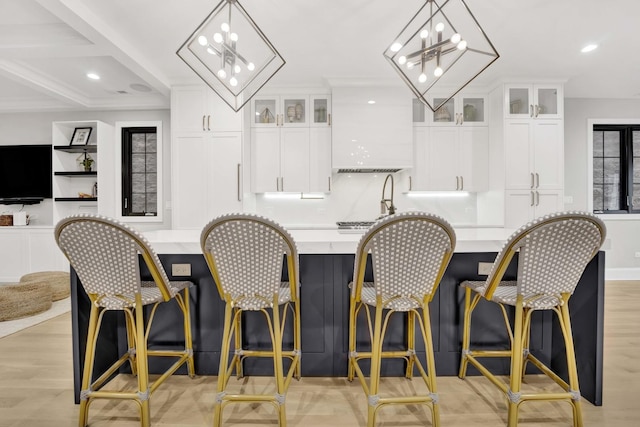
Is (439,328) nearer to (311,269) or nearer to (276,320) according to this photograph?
(311,269)

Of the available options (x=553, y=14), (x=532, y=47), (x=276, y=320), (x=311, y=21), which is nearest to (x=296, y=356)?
(x=276, y=320)

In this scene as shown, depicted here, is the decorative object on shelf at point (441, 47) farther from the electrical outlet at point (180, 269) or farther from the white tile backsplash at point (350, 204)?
the electrical outlet at point (180, 269)

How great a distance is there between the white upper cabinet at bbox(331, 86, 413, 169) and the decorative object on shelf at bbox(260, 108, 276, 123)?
773 millimetres

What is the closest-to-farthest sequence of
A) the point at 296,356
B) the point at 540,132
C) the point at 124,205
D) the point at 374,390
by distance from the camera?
the point at 374,390 → the point at 296,356 → the point at 540,132 → the point at 124,205

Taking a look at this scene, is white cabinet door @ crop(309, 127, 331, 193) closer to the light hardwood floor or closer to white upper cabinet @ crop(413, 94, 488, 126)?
white upper cabinet @ crop(413, 94, 488, 126)

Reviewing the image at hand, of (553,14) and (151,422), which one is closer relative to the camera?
(151,422)

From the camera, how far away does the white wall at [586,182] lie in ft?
15.4

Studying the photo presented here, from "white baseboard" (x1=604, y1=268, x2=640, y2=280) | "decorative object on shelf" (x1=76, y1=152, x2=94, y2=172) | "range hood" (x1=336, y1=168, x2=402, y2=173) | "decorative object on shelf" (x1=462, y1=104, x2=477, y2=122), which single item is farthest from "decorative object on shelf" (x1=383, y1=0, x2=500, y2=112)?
"decorative object on shelf" (x1=76, y1=152, x2=94, y2=172)

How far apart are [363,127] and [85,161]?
12.4 ft

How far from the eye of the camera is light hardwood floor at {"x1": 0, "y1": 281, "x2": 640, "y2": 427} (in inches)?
63.4

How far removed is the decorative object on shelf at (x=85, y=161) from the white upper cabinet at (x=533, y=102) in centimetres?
544

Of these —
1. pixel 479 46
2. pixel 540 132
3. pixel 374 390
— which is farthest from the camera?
pixel 540 132

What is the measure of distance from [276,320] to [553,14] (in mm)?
3114

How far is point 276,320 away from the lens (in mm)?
1464
